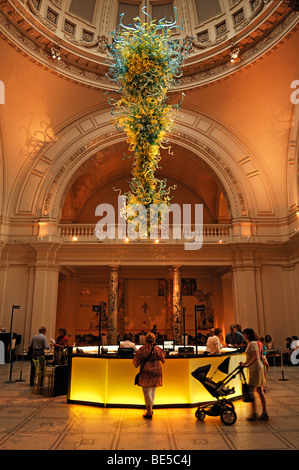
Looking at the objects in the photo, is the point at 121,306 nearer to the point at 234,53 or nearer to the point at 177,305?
the point at 177,305

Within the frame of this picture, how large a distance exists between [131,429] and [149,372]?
36.2 inches

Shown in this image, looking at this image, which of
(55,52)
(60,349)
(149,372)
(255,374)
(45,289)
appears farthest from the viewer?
(45,289)

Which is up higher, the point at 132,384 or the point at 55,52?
the point at 55,52

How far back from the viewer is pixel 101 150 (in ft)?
53.7

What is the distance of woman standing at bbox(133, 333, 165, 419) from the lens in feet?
18.2

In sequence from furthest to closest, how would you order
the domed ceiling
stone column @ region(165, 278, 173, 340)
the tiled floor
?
stone column @ region(165, 278, 173, 340) < the domed ceiling < the tiled floor

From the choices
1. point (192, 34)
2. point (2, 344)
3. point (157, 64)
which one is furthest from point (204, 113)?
point (2, 344)

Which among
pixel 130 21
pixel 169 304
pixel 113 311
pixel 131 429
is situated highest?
pixel 130 21

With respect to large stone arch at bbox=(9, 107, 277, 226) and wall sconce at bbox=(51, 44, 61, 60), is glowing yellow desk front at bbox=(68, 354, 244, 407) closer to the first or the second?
large stone arch at bbox=(9, 107, 277, 226)

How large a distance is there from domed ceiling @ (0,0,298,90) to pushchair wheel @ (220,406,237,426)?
38.0ft

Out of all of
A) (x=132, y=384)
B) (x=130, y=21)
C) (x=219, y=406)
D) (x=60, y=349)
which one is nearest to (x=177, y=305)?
(x=60, y=349)

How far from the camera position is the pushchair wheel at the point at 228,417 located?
511cm

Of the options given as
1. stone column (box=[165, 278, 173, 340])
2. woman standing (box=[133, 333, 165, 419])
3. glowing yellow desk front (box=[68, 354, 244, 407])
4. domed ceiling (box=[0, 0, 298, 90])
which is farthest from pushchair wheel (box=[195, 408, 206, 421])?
stone column (box=[165, 278, 173, 340])
